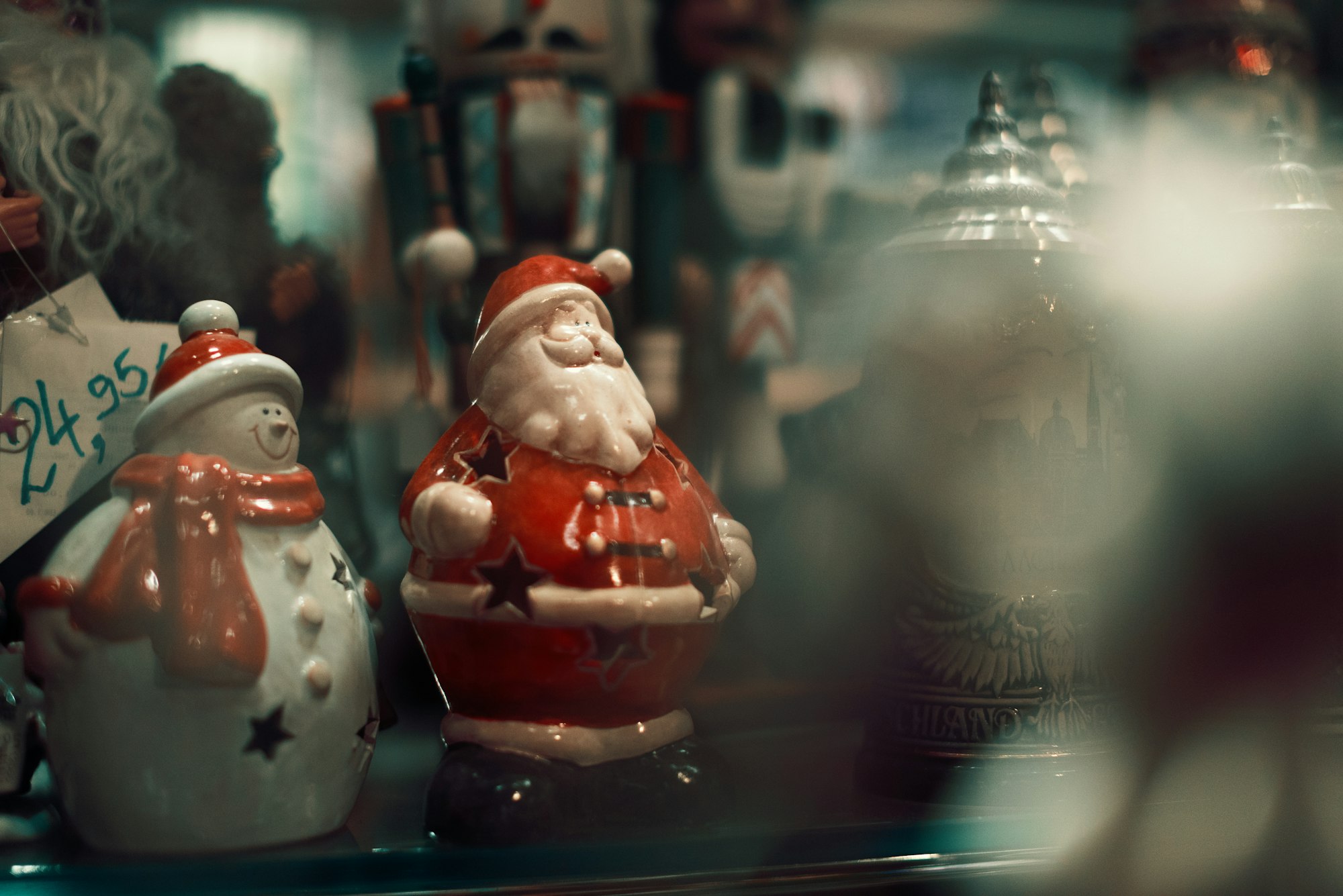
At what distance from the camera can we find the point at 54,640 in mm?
729

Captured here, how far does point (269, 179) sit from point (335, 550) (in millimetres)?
455

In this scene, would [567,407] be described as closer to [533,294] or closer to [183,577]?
[533,294]

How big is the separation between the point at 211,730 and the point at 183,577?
0.30ft

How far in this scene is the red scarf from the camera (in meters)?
0.72

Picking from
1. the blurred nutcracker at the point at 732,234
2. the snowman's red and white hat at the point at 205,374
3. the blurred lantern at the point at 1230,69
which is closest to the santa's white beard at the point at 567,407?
the snowman's red and white hat at the point at 205,374

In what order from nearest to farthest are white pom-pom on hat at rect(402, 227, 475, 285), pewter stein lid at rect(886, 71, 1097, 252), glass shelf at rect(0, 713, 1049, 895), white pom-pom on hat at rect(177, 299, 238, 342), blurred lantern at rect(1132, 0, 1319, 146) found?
glass shelf at rect(0, 713, 1049, 895) < white pom-pom on hat at rect(177, 299, 238, 342) < pewter stein lid at rect(886, 71, 1097, 252) < white pom-pom on hat at rect(402, 227, 475, 285) < blurred lantern at rect(1132, 0, 1319, 146)

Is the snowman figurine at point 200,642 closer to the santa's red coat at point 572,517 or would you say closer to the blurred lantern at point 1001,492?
the santa's red coat at point 572,517

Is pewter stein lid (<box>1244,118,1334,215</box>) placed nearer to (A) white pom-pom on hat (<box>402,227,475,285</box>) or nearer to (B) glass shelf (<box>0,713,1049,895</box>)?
(B) glass shelf (<box>0,713,1049,895</box>)

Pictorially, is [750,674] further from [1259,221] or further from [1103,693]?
[1259,221]

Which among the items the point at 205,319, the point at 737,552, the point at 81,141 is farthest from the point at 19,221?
the point at 737,552

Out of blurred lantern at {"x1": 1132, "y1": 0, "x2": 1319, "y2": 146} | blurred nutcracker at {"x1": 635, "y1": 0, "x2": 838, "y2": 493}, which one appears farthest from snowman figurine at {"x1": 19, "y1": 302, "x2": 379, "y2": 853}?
blurred lantern at {"x1": 1132, "y1": 0, "x2": 1319, "y2": 146}

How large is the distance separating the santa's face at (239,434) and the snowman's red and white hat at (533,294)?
0.15 meters

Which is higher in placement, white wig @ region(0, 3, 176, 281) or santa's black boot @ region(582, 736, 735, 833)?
white wig @ region(0, 3, 176, 281)

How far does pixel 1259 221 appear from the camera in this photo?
102 centimetres
